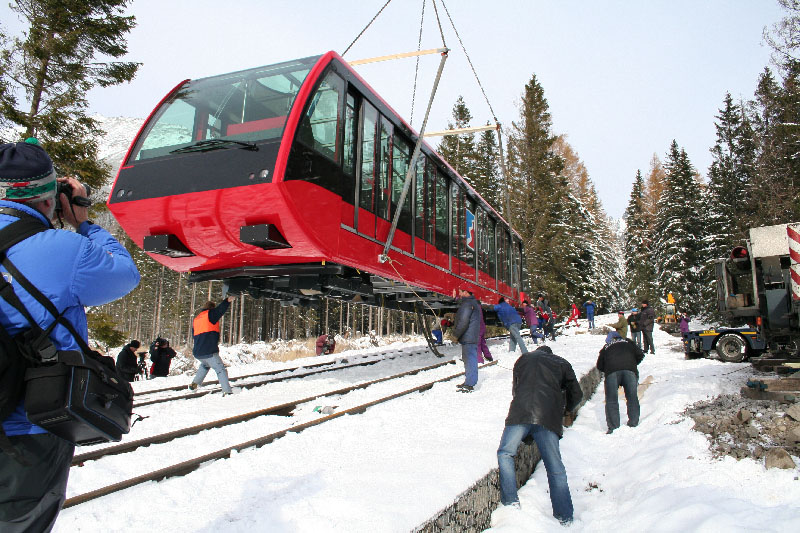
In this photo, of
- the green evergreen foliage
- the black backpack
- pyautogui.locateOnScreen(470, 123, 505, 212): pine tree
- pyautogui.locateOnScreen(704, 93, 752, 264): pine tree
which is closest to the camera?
the black backpack

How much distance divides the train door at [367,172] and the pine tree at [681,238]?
3064 centimetres

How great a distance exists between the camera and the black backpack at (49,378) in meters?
1.53

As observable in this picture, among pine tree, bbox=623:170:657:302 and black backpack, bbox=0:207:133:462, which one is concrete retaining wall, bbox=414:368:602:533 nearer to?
black backpack, bbox=0:207:133:462

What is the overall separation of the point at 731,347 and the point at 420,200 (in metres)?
10.0

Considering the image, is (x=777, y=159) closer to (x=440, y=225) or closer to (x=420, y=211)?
(x=440, y=225)

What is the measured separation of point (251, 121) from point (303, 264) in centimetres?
188

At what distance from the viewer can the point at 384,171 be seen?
724 cm

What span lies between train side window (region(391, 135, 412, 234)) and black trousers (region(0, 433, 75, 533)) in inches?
236

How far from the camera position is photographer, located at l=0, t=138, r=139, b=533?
156 cm

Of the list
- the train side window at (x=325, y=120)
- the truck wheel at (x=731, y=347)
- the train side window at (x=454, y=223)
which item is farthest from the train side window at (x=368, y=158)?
the truck wheel at (x=731, y=347)

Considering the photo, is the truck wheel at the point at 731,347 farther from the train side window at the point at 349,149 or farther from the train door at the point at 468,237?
the train side window at the point at 349,149

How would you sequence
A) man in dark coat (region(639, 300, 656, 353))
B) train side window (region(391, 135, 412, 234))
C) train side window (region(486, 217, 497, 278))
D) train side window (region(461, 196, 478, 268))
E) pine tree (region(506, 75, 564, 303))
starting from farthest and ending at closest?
pine tree (region(506, 75, 564, 303))
man in dark coat (region(639, 300, 656, 353))
train side window (region(486, 217, 497, 278))
train side window (region(461, 196, 478, 268))
train side window (region(391, 135, 412, 234))

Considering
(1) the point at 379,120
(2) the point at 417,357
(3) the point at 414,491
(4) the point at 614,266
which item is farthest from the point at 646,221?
(3) the point at 414,491

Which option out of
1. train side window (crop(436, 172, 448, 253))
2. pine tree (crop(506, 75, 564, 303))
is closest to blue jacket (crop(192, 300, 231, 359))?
train side window (crop(436, 172, 448, 253))
